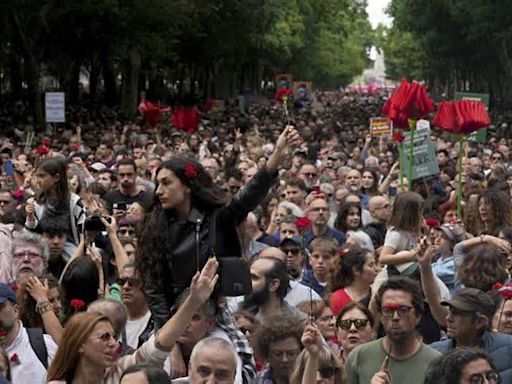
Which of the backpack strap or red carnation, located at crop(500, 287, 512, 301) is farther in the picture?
red carnation, located at crop(500, 287, 512, 301)

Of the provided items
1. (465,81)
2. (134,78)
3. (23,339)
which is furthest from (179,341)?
(465,81)

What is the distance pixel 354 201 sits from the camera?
12.1 meters

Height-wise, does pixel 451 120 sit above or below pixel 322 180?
above

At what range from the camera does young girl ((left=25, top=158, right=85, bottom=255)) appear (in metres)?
10.4

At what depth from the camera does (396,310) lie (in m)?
6.95

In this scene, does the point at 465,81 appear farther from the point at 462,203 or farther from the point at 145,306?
the point at 145,306

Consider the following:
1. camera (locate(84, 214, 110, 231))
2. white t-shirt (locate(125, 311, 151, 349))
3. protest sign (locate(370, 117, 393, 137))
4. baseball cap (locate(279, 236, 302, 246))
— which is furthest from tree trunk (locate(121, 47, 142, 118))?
white t-shirt (locate(125, 311, 151, 349))

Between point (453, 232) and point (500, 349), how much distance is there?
3.35m

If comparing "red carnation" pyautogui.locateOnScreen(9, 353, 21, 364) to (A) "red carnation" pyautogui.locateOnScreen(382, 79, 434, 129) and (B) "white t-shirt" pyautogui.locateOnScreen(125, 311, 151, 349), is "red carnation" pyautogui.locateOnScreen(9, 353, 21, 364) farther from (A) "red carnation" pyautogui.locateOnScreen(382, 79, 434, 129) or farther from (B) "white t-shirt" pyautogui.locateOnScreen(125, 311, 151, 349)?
(A) "red carnation" pyautogui.locateOnScreen(382, 79, 434, 129)

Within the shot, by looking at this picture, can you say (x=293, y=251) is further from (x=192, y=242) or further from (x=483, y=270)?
(x=192, y=242)

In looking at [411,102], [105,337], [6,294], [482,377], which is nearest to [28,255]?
[6,294]

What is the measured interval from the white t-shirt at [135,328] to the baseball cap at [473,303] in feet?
5.70

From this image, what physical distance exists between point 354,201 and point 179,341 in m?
5.72

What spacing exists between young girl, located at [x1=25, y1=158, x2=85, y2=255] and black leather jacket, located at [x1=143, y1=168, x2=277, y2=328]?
3334mm
